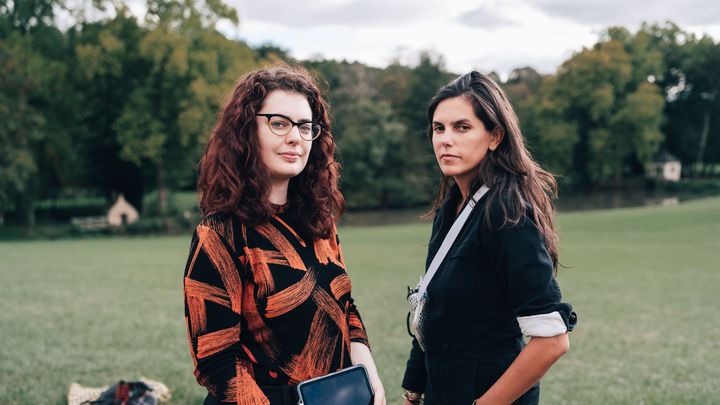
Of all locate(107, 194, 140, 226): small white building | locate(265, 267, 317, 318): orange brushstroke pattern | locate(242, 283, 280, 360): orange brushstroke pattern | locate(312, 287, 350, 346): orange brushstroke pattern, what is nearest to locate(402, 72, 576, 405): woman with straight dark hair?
locate(312, 287, 350, 346): orange brushstroke pattern

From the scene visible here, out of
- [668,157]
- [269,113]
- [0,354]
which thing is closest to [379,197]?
[668,157]

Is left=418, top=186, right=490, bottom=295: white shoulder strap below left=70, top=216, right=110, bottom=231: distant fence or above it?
above

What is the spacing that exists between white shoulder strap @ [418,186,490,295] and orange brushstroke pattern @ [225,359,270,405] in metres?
0.69

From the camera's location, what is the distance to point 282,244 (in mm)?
2080

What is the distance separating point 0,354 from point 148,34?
92.4 feet

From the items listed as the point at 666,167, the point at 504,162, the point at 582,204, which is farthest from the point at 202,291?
the point at 666,167

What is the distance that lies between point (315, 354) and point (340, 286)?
0.91ft

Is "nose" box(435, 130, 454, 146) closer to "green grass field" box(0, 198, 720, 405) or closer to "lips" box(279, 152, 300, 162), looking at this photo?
"lips" box(279, 152, 300, 162)

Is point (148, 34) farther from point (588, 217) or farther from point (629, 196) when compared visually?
point (629, 196)

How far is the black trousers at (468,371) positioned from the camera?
2.06 meters

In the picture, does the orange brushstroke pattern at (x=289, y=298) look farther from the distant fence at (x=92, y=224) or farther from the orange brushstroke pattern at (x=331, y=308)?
A: the distant fence at (x=92, y=224)

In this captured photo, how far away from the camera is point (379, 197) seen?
43312 mm

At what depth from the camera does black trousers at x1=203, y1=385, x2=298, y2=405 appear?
200cm

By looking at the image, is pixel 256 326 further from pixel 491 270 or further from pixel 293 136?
pixel 491 270
